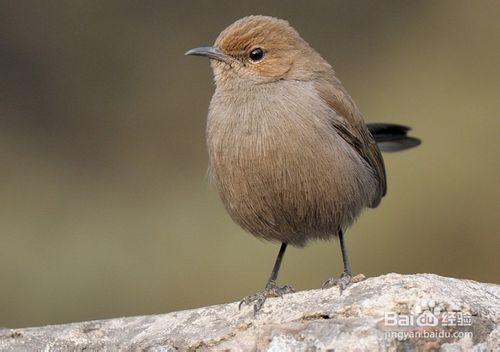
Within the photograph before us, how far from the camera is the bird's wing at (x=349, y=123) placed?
7297 millimetres

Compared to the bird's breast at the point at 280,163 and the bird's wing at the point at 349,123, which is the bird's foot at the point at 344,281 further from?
the bird's wing at the point at 349,123

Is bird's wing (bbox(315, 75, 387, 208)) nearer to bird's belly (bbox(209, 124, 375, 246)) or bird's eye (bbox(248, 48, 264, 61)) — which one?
bird's belly (bbox(209, 124, 375, 246))

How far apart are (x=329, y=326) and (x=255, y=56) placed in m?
2.42

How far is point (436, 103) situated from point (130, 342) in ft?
19.6

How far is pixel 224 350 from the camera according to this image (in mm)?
5746

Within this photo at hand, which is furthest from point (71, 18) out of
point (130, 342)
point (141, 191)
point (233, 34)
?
point (130, 342)

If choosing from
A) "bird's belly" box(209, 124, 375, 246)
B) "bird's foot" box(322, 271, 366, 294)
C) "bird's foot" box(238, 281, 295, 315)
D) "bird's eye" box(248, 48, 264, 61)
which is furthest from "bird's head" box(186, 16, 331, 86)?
"bird's foot" box(322, 271, 366, 294)

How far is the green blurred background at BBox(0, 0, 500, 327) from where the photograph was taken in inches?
419

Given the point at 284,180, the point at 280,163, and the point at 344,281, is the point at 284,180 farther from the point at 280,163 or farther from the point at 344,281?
the point at 344,281

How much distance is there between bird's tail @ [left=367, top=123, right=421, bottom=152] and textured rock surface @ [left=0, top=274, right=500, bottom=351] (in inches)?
111

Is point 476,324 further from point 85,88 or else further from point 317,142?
point 85,88

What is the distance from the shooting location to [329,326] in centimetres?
552

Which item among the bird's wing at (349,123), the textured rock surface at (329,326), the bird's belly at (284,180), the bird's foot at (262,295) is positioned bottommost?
the textured rock surface at (329,326)

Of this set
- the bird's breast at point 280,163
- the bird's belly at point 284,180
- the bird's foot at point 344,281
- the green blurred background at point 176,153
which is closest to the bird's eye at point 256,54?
the bird's breast at point 280,163
